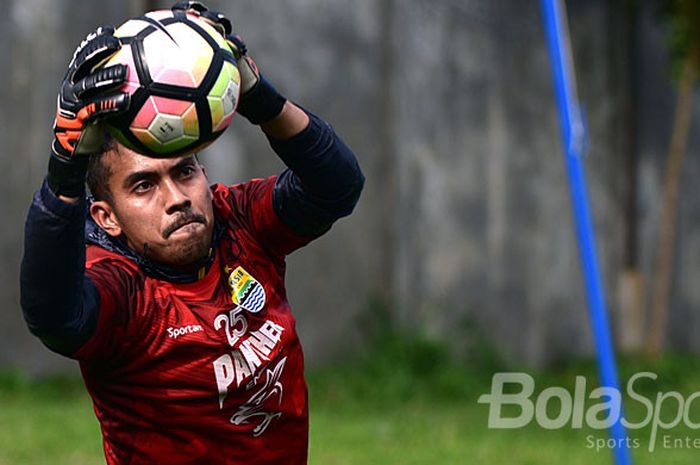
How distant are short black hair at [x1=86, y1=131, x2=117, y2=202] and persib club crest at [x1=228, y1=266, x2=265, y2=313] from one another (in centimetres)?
46

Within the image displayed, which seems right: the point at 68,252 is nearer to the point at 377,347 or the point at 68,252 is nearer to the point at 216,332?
the point at 216,332

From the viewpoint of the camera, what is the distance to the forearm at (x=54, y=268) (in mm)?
3117

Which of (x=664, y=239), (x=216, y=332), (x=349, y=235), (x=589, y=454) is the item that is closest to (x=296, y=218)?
(x=216, y=332)

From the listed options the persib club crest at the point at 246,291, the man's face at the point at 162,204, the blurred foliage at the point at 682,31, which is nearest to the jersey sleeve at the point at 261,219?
the persib club crest at the point at 246,291

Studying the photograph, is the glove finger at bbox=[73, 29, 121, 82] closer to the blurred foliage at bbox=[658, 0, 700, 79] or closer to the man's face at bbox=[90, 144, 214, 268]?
the man's face at bbox=[90, 144, 214, 268]

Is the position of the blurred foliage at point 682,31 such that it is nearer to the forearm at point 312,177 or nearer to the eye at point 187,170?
the forearm at point 312,177

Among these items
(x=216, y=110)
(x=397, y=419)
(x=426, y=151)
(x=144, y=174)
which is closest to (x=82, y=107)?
(x=216, y=110)

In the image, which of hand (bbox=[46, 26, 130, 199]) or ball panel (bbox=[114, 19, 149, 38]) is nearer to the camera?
hand (bbox=[46, 26, 130, 199])

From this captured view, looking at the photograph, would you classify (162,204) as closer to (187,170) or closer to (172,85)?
(187,170)

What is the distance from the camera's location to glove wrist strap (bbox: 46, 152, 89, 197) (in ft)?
10.2

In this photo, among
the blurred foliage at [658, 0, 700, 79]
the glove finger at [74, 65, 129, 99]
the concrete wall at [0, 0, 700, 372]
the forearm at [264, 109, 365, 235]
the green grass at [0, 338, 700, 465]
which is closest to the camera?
the glove finger at [74, 65, 129, 99]

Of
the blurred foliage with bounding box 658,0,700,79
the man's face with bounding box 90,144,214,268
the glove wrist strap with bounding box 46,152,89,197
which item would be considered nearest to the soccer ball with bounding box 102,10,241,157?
the glove wrist strap with bounding box 46,152,89,197

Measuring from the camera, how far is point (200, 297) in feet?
11.9

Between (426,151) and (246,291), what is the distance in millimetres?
7500
